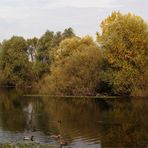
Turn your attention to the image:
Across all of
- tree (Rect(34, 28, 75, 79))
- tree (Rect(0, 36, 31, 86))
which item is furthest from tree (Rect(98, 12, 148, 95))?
tree (Rect(0, 36, 31, 86))

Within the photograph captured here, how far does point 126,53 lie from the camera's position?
75.8m

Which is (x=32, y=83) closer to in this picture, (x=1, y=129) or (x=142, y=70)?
(x=142, y=70)

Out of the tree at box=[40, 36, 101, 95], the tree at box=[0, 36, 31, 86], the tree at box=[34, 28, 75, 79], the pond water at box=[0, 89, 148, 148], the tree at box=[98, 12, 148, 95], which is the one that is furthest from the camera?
the tree at box=[0, 36, 31, 86]

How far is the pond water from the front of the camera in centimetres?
3534

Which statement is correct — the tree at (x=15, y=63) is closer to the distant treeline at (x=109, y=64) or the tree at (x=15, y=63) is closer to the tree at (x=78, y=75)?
the distant treeline at (x=109, y=64)

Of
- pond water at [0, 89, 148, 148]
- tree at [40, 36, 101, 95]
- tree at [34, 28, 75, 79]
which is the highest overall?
tree at [34, 28, 75, 79]

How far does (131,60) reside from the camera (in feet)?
248

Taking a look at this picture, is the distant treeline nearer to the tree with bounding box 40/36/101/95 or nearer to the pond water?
the tree with bounding box 40/36/101/95

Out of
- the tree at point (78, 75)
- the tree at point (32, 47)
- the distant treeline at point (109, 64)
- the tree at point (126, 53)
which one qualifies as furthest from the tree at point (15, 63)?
the tree at point (126, 53)

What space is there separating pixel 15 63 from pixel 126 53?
46.3 meters

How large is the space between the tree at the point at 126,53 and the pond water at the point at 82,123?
10.6m

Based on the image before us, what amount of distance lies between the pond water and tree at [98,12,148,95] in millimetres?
10605

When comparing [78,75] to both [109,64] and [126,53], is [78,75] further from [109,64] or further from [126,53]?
[126,53]

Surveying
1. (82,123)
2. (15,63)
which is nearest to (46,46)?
(15,63)
